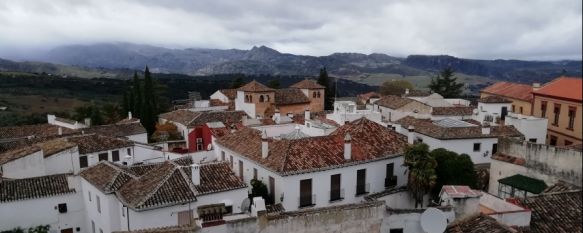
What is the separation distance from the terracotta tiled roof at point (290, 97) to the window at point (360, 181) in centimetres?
2639

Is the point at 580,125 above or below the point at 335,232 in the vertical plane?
above

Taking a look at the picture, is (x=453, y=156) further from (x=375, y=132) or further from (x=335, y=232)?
(x=335, y=232)

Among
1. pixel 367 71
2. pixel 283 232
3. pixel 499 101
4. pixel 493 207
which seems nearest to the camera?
pixel 283 232

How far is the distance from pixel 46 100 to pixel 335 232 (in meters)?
71.0

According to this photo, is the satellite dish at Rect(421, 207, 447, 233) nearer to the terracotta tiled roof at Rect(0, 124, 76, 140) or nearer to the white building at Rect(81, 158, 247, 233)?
the white building at Rect(81, 158, 247, 233)

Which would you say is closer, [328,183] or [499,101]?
[328,183]

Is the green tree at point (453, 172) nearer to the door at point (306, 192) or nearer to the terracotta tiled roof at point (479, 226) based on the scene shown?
the door at point (306, 192)

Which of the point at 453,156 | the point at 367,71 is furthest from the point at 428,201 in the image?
the point at 367,71

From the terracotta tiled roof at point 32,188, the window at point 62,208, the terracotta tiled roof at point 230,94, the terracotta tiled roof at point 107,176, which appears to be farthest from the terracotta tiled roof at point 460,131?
the terracotta tiled roof at point 230,94

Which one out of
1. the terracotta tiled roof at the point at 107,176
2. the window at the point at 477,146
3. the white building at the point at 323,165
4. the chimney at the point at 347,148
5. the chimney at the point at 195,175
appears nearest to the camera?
the chimney at the point at 195,175

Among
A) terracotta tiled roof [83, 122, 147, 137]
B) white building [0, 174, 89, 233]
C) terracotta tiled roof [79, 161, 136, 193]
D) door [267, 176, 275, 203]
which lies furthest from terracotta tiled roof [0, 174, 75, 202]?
terracotta tiled roof [83, 122, 147, 137]

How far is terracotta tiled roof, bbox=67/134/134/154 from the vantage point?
26.9 metres

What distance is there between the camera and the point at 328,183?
20.3 m

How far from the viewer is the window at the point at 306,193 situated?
64.4ft
